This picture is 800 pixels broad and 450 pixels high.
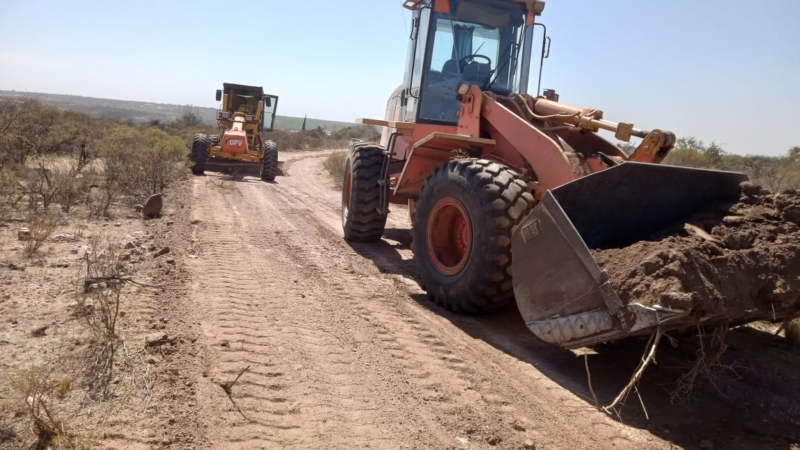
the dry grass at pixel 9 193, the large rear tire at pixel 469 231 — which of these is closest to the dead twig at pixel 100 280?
the large rear tire at pixel 469 231

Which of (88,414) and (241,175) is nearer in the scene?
(88,414)

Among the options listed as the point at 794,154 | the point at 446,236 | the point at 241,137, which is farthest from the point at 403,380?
the point at 794,154

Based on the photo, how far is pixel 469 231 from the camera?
5227mm

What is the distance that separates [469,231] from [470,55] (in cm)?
302

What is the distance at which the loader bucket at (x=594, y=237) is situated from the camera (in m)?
3.70

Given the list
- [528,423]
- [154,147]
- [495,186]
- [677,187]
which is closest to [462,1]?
[495,186]

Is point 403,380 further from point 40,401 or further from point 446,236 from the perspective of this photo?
point 446,236

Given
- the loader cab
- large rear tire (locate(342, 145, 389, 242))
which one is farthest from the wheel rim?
large rear tire (locate(342, 145, 389, 242))

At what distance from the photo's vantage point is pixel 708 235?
4125 mm

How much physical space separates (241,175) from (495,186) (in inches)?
571

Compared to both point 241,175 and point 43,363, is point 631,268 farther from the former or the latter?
point 241,175

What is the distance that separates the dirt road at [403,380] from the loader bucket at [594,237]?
1.50ft

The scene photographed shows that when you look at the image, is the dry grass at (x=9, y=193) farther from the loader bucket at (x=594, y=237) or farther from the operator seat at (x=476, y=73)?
the loader bucket at (x=594, y=237)

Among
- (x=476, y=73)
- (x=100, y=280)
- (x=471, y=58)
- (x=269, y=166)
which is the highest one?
(x=471, y=58)
